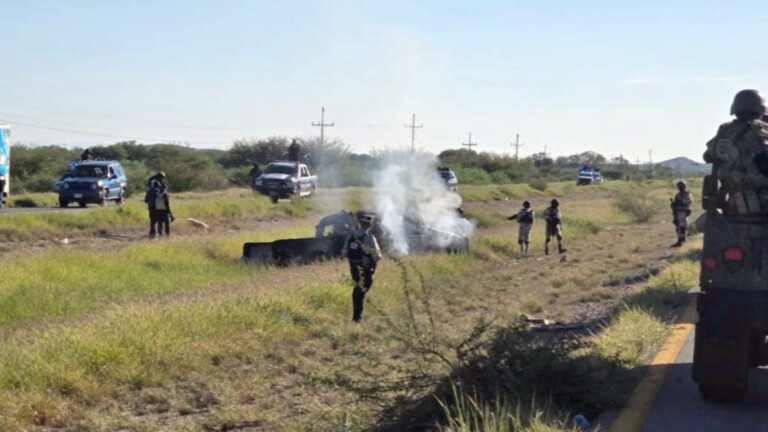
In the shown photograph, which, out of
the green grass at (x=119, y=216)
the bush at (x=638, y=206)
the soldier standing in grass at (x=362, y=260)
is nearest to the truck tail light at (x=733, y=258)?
the soldier standing in grass at (x=362, y=260)

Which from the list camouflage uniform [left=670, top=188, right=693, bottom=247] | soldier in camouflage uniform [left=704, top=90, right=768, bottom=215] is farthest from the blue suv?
soldier in camouflage uniform [left=704, top=90, right=768, bottom=215]

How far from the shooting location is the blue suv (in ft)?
130

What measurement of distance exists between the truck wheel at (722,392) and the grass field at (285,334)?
0.65 meters

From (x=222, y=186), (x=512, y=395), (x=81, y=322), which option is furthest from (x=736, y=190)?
(x=222, y=186)

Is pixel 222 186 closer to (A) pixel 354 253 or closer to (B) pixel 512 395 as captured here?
(A) pixel 354 253

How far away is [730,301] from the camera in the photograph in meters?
8.89

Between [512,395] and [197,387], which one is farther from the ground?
[512,395]

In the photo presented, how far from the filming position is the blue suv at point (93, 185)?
39.7m

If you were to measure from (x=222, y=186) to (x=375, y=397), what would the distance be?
192 ft

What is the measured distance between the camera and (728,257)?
9.01 metres

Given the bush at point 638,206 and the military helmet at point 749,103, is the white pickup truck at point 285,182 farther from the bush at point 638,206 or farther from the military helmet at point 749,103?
the military helmet at point 749,103

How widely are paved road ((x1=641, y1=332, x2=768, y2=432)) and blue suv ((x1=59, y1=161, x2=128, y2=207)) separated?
32170 millimetres

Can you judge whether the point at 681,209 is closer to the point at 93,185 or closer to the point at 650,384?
the point at 93,185

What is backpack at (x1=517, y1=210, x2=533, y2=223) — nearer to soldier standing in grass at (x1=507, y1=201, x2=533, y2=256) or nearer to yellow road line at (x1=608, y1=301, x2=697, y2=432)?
soldier standing in grass at (x1=507, y1=201, x2=533, y2=256)
